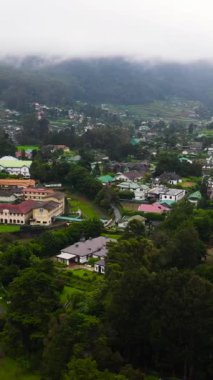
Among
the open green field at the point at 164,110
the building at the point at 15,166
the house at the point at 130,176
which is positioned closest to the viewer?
the house at the point at 130,176

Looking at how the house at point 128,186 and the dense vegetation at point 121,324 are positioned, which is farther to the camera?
the house at point 128,186

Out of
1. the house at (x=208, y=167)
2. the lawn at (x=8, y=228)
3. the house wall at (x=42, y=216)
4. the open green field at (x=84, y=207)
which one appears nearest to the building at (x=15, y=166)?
the open green field at (x=84, y=207)

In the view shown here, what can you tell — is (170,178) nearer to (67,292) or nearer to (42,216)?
(42,216)

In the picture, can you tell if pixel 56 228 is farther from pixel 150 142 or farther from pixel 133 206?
pixel 150 142

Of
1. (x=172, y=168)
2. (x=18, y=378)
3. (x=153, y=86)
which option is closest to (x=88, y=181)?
(x=172, y=168)

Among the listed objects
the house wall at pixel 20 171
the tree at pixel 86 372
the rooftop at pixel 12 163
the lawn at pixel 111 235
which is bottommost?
the lawn at pixel 111 235

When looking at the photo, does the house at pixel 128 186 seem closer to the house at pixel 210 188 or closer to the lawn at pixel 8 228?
the house at pixel 210 188

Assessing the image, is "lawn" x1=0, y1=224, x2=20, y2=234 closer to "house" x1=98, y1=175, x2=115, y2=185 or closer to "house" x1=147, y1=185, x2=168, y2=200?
"house" x1=147, y1=185, x2=168, y2=200
